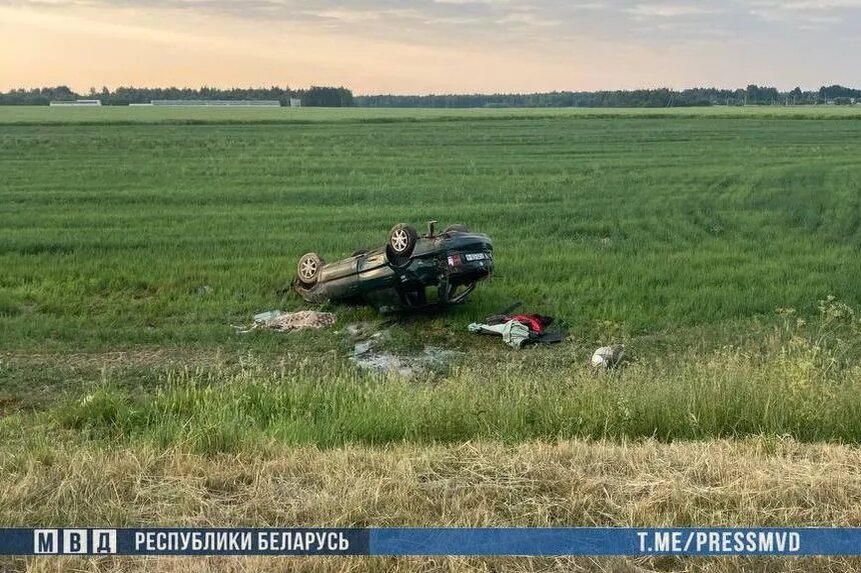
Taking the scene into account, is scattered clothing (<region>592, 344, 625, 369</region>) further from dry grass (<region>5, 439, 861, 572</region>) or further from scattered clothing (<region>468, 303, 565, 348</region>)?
dry grass (<region>5, 439, 861, 572</region>)

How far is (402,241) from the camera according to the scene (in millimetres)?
10195

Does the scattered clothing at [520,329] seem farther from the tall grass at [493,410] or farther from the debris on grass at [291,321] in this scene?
the tall grass at [493,410]

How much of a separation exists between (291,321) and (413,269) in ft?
6.04

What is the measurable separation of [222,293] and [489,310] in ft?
13.2

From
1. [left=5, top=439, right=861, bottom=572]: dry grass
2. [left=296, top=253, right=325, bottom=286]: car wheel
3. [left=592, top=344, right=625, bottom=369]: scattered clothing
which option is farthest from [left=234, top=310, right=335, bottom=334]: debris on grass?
[left=5, top=439, right=861, bottom=572]: dry grass

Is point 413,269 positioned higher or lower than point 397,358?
higher

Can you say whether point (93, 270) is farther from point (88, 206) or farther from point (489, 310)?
point (88, 206)

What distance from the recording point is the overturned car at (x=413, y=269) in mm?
10266

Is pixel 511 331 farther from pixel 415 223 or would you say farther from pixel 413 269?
pixel 415 223

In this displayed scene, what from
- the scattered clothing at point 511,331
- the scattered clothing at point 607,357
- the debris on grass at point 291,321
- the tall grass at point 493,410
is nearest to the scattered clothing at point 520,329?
the scattered clothing at point 511,331

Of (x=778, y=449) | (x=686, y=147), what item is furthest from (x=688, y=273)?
(x=686, y=147)

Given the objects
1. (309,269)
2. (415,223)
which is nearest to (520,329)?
(309,269)

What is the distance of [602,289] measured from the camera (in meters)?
12.6

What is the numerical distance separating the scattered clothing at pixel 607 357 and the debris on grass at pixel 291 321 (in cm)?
369
